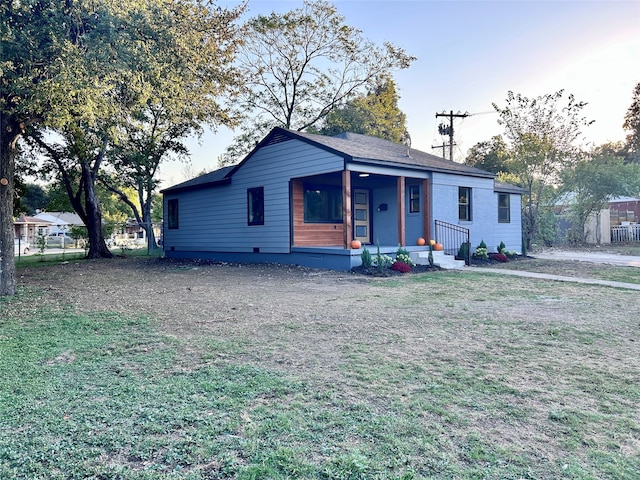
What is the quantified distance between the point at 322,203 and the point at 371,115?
45.0ft

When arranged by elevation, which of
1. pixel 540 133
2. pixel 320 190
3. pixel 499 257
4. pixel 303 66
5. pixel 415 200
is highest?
pixel 303 66

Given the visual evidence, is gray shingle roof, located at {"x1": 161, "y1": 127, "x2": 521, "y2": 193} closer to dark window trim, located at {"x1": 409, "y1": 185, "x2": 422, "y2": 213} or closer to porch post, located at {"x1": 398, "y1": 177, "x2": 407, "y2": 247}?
porch post, located at {"x1": 398, "y1": 177, "x2": 407, "y2": 247}

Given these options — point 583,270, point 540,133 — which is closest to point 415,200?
point 583,270

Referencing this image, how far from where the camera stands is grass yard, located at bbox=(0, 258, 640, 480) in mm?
2189

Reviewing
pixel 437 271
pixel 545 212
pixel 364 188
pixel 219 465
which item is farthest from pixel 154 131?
pixel 219 465

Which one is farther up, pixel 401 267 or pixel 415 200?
pixel 415 200

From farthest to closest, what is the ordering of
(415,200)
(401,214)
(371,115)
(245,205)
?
(371,115) < (245,205) < (415,200) < (401,214)

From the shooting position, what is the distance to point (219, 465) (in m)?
2.16

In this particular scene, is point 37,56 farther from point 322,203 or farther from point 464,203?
point 464,203

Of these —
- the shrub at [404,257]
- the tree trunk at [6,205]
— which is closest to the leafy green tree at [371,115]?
the shrub at [404,257]

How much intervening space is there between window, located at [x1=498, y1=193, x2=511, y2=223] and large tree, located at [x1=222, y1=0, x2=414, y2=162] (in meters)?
12.4

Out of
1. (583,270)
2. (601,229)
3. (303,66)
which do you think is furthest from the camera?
(303,66)

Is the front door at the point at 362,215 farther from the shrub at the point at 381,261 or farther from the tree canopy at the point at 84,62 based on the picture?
the tree canopy at the point at 84,62

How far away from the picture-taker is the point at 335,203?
553 inches
